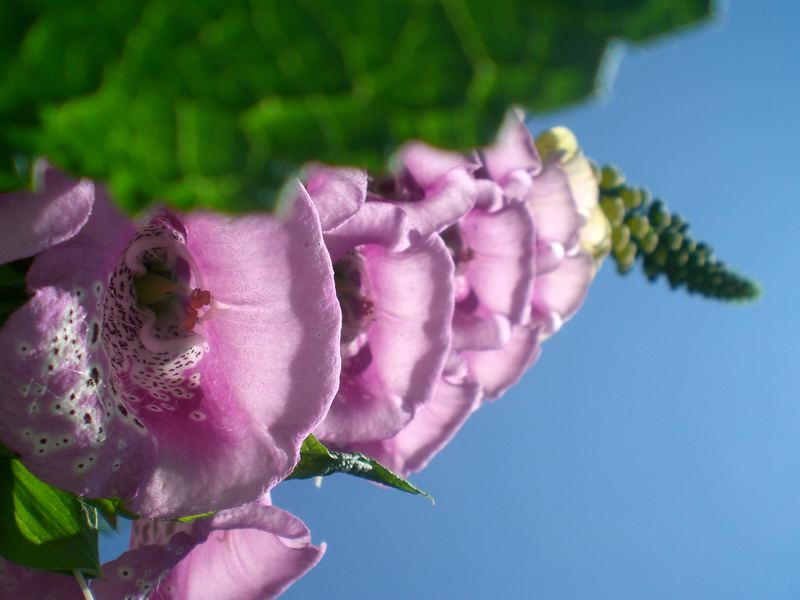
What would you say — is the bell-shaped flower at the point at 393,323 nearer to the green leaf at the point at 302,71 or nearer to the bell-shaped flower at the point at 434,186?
the bell-shaped flower at the point at 434,186

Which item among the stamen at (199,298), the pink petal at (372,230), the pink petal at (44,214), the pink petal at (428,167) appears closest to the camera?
the pink petal at (44,214)

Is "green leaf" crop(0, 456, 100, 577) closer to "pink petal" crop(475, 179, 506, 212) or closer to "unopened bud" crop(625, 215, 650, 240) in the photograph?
"pink petal" crop(475, 179, 506, 212)

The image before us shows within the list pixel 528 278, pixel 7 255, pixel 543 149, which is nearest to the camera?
pixel 7 255

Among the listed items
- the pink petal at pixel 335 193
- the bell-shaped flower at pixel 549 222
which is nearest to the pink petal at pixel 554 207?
the bell-shaped flower at pixel 549 222

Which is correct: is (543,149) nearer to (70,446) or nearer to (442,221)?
(442,221)

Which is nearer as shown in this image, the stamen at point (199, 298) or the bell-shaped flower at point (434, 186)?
the stamen at point (199, 298)

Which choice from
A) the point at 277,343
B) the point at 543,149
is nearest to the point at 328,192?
the point at 277,343

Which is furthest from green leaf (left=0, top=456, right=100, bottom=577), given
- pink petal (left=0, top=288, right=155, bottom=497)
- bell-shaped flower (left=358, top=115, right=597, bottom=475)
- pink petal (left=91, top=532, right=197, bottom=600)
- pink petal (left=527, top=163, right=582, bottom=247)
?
pink petal (left=527, top=163, right=582, bottom=247)
